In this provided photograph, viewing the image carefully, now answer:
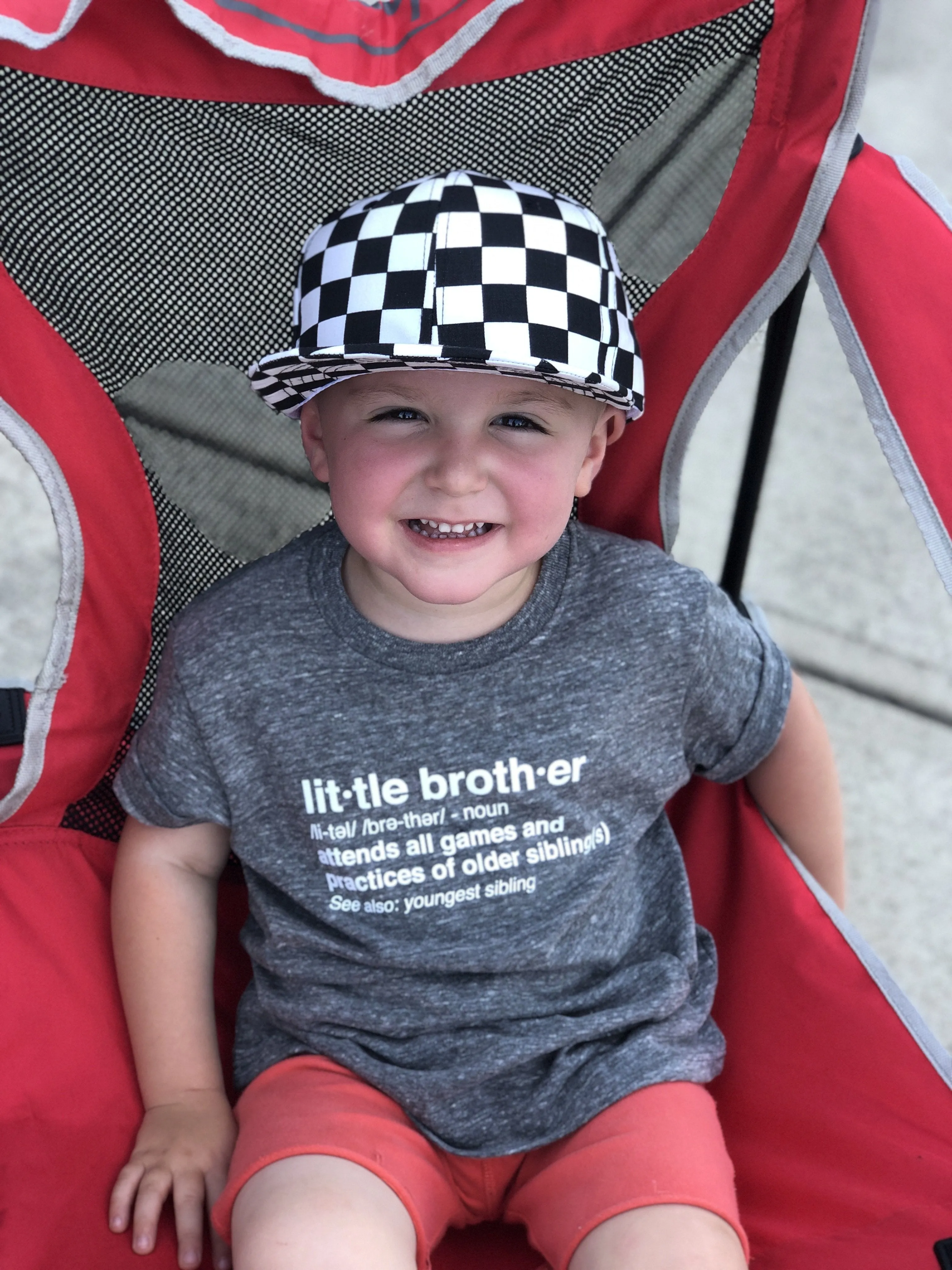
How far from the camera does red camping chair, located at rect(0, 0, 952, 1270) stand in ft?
2.85

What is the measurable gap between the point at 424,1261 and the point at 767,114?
2.70ft

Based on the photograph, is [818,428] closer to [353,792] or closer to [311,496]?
[311,496]

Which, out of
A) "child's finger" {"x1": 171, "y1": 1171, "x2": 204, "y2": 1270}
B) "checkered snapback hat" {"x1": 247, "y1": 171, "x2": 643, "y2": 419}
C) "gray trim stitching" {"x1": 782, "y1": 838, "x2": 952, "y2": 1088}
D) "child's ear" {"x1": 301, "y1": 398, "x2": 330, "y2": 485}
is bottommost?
"gray trim stitching" {"x1": 782, "y1": 838, "x2": 952, "y2": 1088}

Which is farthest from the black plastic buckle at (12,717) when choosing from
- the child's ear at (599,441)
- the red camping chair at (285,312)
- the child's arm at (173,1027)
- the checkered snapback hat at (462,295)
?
the child's ear at (599,441)

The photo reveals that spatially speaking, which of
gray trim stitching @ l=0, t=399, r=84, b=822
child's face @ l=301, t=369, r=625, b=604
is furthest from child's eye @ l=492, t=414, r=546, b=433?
gray trim stitching @ l=0, t=399, r=84, b=822

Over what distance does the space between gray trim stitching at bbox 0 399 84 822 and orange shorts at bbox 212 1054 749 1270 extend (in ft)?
0.96

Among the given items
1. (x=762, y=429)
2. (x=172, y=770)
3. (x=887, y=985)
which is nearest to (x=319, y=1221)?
(x=172, y=770)

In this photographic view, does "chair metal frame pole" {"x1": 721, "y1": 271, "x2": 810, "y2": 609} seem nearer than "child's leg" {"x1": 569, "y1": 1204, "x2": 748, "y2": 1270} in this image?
No

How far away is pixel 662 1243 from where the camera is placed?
0.80m

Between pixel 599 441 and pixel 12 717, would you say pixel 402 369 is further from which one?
pixel 12 717

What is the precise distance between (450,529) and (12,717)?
43cm

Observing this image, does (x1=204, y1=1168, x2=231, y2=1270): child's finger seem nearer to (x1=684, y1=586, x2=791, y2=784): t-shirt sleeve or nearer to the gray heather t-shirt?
the gray heather t-shirt

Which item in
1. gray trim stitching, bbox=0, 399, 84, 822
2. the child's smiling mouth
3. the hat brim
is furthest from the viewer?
gray trim stitching, bbox=0, 399, 84, 822

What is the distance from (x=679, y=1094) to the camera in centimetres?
90
